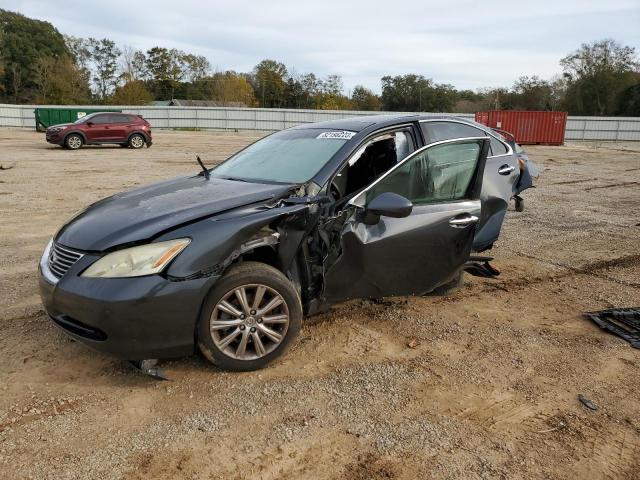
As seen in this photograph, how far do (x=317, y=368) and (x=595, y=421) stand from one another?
1.65 meters

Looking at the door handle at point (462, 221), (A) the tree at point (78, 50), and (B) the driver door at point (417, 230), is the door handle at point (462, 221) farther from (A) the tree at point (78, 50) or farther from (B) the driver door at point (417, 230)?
(A) the tree at point (78, 50)

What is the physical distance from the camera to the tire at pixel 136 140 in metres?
21.2

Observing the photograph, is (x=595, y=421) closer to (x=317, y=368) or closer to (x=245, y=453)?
(x=317, y=368)

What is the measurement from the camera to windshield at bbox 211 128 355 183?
12.8 ft

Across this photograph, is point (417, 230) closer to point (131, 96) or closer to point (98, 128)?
point (98, 128)

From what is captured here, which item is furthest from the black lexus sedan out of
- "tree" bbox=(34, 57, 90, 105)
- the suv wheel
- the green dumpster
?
"tree" bbox=(34, 57, 90, 105)

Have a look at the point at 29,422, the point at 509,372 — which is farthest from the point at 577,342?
the point at 29,422

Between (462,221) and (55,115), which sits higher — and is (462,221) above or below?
below

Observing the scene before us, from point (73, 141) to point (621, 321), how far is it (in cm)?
2042

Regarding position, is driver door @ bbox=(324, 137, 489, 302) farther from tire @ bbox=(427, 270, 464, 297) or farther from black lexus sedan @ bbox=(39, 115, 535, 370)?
tire @ bbox=(427, 270, 464, 297)

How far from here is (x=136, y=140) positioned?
21375 millimetres

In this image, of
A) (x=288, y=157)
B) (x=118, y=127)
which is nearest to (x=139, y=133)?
(x=118, y=127)

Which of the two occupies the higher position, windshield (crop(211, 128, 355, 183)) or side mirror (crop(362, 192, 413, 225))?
windshield (crop(211, 128, 355, 183))

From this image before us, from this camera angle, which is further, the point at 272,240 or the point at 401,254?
the point at 401,254
